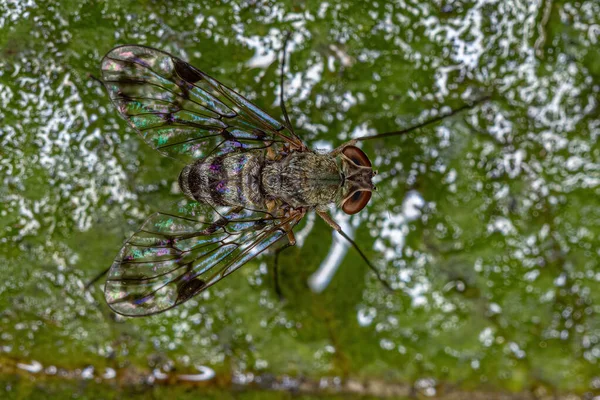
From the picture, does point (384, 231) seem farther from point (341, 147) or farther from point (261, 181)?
point (261, 181)

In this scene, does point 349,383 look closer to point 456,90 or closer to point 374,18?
point 456,90

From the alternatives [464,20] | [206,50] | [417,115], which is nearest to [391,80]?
[417,115]

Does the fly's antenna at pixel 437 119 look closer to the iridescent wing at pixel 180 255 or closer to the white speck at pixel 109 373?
Result: the iridescent wing at pixel 180 255

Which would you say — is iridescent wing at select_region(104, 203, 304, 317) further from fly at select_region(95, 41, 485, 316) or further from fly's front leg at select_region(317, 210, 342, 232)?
fly's front leg at select_region(317, 210, 342, 232)

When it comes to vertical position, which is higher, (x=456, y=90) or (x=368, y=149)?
(x=456, y=90)

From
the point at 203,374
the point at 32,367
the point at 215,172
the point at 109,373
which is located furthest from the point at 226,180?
the point at 32,367

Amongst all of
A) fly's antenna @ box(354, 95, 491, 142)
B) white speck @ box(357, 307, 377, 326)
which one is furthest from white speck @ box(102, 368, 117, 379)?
fly's antenna @ box(354, 95, 491, 142)
